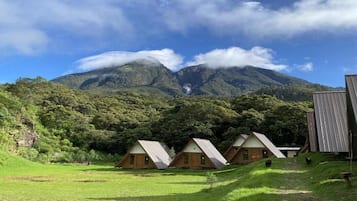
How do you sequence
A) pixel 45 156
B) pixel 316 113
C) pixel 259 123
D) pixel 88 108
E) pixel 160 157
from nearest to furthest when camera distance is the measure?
pixel 316 113, pixel 160 157, pixel 45 156, pixel 259 123, pixel 88 108

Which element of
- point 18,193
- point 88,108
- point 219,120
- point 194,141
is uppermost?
point 88,108

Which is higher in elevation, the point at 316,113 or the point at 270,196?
the point at 316,113

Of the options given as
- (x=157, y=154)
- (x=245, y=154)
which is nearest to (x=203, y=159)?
(x=245, y=154)

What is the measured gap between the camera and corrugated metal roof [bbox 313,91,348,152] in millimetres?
23984

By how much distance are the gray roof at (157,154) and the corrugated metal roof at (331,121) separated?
22.4 metres

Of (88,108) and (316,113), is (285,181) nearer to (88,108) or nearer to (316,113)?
(316,113)

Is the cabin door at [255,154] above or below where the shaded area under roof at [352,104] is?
below

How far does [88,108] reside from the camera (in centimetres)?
10175

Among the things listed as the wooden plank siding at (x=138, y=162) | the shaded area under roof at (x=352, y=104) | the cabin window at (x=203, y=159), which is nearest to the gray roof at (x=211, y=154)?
the cabin window at (x=203, y=159)

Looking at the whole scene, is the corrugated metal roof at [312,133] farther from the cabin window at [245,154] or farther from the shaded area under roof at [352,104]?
the shaded area under roof at [352,104]

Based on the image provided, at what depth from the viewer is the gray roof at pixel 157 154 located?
158ft

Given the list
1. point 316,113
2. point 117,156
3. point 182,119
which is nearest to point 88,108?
point 117,156

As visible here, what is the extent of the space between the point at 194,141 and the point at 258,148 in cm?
724

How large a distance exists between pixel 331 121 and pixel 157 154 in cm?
2668
